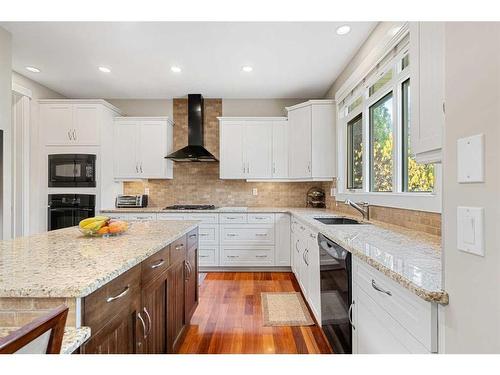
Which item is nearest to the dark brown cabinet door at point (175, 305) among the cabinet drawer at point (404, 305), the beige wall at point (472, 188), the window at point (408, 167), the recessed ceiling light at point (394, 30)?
the cabinet drawer at point (404, 305)

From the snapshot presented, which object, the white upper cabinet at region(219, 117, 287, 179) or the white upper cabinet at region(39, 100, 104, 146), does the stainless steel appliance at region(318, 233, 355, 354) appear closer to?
the white upper cabinet at region(219, 117, 287, 179)

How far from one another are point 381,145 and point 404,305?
1924 millimetres

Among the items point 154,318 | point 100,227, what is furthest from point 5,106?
point 154,318

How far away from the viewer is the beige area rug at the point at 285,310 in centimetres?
221

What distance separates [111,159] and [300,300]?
3408mm

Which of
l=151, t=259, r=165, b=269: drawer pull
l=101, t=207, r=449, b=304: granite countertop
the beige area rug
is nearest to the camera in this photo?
l=101, t=207, r=449, b=304: granite countertop

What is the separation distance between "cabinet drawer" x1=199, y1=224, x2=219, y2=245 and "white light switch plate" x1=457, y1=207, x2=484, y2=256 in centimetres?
314

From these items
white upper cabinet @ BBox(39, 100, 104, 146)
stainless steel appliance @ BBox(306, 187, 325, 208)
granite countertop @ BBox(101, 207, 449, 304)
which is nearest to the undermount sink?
granite countertop @ BBox(101, 207, 449, 304)

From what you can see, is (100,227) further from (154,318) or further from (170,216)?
(170,216)

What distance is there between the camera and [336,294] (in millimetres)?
1605

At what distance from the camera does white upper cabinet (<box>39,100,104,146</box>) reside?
352cm

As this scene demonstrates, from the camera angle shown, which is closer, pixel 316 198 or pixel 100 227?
pixel 100 227

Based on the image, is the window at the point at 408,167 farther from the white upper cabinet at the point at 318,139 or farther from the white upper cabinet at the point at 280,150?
the white upper cabinet at the point at 280,150
